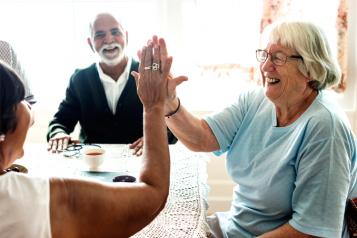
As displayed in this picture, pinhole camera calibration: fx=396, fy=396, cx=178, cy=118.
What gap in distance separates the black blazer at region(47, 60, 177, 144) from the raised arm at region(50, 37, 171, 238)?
3.67ft

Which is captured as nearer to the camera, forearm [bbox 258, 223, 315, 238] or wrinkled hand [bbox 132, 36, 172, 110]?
wrinkled hand [bbox 132, 36, 172, 110]

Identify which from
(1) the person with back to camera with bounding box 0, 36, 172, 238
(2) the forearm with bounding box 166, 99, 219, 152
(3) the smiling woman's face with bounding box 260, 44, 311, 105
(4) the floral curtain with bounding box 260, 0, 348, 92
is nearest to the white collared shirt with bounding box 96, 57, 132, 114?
(2) the forearm with bounding box 166, 99, 219, 152

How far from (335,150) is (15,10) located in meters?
2.36

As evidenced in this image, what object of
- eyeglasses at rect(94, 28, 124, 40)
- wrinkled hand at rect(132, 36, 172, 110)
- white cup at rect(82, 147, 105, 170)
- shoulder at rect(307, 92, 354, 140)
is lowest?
white cup at rect(82, 147, 105, 170)

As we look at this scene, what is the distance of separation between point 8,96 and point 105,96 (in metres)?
1.47

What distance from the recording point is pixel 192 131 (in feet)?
4.92

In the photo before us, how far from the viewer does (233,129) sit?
1482mm

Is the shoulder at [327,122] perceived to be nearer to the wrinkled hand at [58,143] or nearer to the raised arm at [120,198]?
the raised arm at [120,198]

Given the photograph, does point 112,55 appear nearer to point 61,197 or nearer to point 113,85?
point 113,85

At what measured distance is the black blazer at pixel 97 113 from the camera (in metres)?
2.13

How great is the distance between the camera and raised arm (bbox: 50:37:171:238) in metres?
0.77

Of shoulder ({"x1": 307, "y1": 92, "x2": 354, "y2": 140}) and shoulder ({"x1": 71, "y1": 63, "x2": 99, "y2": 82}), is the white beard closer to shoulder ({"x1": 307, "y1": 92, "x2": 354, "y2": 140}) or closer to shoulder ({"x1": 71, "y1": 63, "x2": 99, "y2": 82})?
shoulder ({"x1": 71, "y1": 63, "x2": 99, "y2": 82})

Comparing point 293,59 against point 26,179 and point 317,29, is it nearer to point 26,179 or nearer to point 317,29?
point 317,29

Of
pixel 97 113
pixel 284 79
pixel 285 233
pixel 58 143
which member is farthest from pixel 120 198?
pixel 97 113
